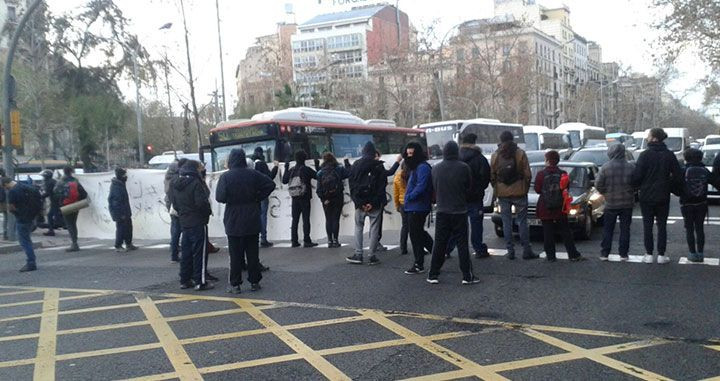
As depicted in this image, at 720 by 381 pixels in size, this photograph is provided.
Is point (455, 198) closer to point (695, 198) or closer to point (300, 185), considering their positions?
point (695, 198)

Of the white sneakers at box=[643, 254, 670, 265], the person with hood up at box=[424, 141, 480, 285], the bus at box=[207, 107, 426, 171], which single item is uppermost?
the bus at box=[207, 107, 426, 171]

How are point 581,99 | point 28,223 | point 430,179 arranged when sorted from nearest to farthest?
point 430,179, point 28,223, point 581,99

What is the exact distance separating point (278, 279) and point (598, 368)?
517 centimetres

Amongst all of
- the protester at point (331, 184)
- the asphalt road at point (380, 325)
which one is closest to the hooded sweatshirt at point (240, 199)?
the asphalt road at point (380, 325)

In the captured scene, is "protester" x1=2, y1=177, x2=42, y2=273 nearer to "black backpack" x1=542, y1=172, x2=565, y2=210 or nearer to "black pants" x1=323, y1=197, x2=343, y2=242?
"black pants" x1=323, y1=197, x2=343, y2=242

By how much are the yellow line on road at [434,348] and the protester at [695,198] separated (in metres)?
5.00

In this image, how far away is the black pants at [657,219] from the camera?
9.30 meters

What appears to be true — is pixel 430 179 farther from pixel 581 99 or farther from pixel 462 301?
pixel 581 99

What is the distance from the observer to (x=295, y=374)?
530 cm

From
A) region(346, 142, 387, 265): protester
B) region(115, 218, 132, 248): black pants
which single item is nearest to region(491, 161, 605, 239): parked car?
region(346, 142, 387, 265): protester

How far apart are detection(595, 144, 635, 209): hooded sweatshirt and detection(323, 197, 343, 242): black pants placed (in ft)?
14.2

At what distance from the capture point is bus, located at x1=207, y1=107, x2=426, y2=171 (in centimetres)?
1820

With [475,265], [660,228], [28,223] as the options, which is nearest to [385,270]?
[475,265]

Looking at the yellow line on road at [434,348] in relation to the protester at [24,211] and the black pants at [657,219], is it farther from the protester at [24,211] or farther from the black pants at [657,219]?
the protester at [24,211]
